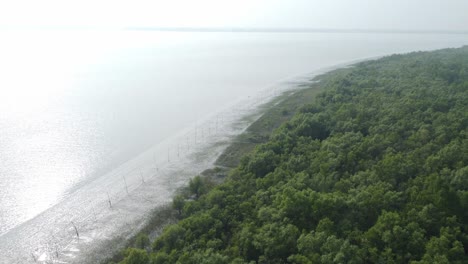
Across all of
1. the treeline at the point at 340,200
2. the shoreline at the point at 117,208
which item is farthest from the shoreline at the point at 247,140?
the treeline at the point at 340,200

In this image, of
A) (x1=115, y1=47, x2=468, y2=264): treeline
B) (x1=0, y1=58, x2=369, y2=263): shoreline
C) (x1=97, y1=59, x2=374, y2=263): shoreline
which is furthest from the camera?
(x1=97, y1=59, x2=374, y2=263): shoreline

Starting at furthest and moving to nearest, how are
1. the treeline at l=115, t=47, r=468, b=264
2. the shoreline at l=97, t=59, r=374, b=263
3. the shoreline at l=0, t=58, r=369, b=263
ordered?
the shoreline at l=97, t=59, r=374, b=263 < the shoreline at l=0, t=58, r=369, b=263 < the treeline at l=115, t=47, r=468, b=264

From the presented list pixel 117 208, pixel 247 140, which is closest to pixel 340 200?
pixel 117 208

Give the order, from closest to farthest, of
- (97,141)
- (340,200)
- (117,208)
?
(340,200)
(117,208)
(97,141)

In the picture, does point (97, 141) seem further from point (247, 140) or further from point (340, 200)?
point (340, 200)

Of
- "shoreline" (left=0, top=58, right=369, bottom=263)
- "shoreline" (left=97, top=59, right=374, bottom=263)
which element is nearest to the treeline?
"shoreline" (left=97, top=59, right=374, bottom=263)

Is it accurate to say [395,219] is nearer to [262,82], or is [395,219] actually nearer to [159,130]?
[159,130]

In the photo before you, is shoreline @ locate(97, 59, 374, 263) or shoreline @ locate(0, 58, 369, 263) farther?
shoreline @ locate(97, 59, 374, 263)

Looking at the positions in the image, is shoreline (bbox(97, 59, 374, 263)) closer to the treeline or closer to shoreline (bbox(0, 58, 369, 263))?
shoreline (bbox(0, 58, 369, 263))

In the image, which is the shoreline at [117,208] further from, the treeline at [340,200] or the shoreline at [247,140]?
the treeline at [340,200]
